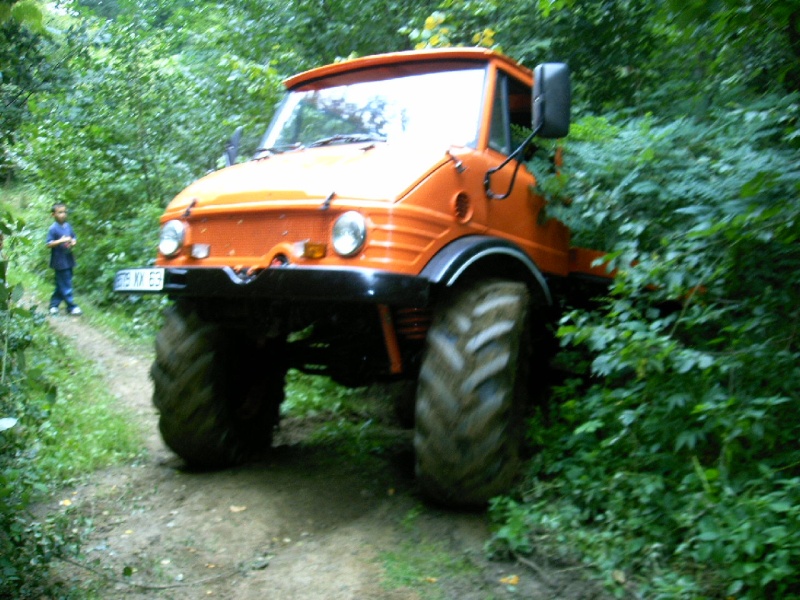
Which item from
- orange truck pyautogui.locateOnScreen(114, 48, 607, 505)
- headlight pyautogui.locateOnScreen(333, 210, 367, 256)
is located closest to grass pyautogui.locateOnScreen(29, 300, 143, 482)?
orange truck pyautogui.locateOnScreen(114, 48, 607, 505)

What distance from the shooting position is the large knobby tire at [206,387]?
4.46 m

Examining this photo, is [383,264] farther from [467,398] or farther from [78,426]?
[78,426]

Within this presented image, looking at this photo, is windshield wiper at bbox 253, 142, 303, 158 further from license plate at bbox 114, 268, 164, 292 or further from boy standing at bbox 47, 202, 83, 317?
boy standing at bbox 47, 202, 83, 317

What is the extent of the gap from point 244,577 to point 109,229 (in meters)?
9.26

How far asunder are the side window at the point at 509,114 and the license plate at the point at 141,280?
206 cm

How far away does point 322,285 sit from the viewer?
361 cm

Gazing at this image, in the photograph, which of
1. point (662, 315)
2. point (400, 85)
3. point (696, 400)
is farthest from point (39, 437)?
point (662, 315)

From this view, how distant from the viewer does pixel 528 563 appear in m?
3.56

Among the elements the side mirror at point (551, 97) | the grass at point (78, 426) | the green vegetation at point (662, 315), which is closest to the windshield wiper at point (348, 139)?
the side mirror at point (551, 97)

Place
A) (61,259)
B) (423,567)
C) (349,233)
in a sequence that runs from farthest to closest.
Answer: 1. (61,259)
2. (349,233)
3. (423,567)

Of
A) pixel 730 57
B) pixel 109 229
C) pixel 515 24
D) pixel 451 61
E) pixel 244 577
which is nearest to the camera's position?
pixel 244 577

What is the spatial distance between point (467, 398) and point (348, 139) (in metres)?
1.85

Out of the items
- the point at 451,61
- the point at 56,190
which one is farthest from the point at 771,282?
the point at 56,190

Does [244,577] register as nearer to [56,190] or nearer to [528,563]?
[528,563]
